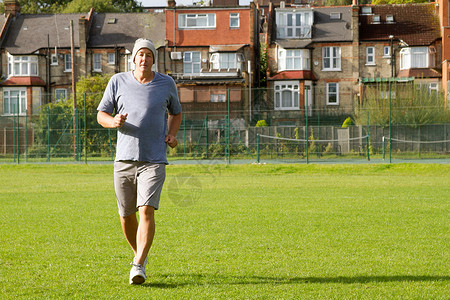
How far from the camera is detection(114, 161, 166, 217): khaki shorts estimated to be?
748 centimetres

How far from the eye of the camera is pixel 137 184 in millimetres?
7668

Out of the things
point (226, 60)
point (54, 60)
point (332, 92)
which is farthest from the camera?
point (54, 60)

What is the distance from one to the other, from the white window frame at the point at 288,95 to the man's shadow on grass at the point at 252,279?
5058 centimetres

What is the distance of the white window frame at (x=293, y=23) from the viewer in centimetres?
6070

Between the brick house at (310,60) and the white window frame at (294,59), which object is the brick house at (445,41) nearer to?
the brick house at (310,60)

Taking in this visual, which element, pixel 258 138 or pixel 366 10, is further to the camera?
pixel 366 10

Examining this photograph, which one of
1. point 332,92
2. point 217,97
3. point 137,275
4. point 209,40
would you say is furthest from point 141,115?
point 332,92

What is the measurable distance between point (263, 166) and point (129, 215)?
89.5 feet

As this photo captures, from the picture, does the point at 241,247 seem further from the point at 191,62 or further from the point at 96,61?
the point at 96,61

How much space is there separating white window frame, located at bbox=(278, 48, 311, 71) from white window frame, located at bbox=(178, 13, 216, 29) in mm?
6453

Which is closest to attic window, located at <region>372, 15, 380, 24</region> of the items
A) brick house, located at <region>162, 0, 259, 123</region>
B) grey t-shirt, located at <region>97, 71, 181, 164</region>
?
brick house, located at <region>162, 0, 259, 123</region>

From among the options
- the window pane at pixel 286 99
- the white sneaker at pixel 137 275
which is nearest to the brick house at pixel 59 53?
the window pane at pixel 286 99

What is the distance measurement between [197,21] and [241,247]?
5195 cm

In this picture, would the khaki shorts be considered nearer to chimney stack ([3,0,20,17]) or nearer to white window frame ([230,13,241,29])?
white window frame ([230,13,241,29])
